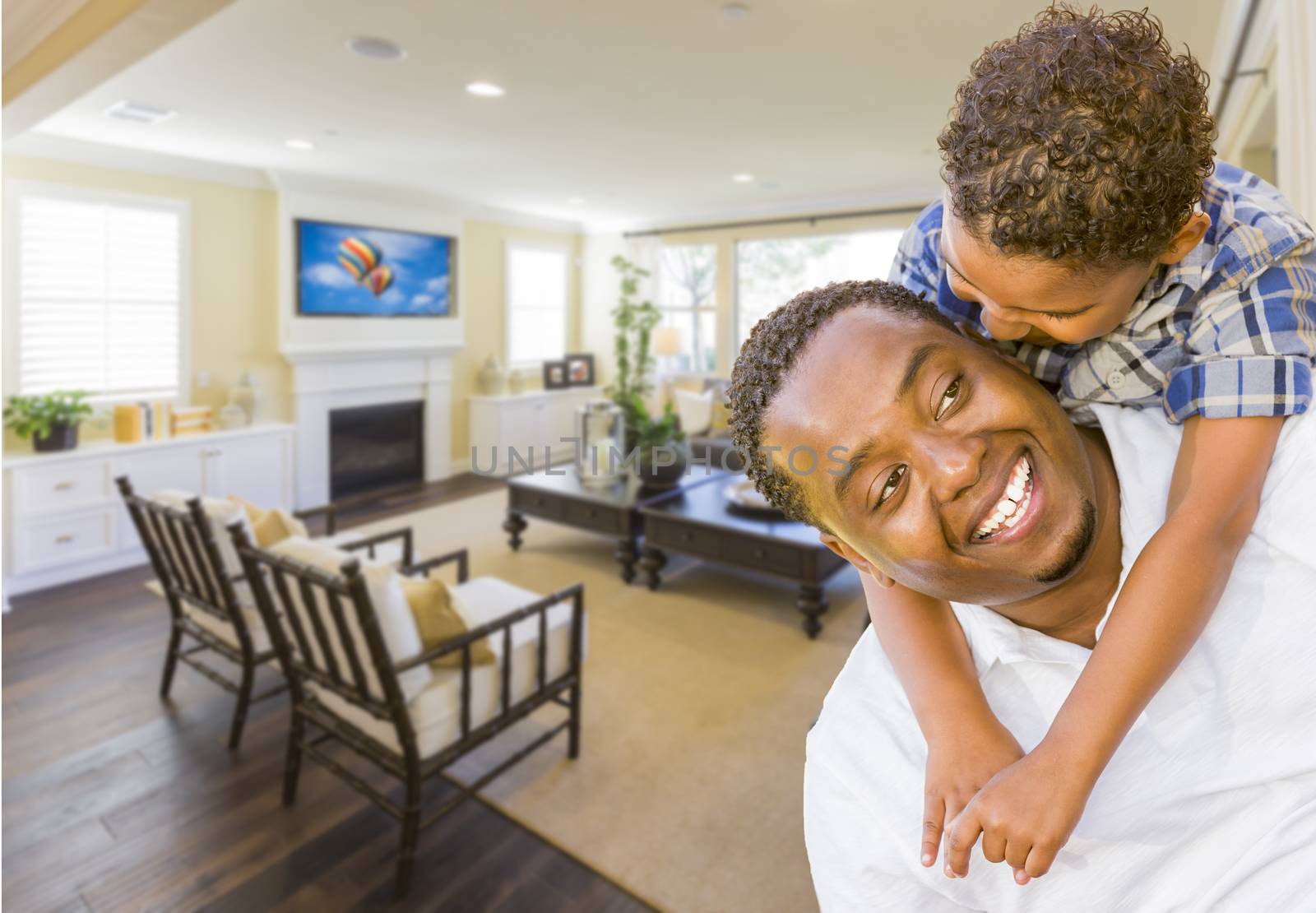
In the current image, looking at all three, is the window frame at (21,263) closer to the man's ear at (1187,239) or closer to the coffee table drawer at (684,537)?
the coffee table drawer at (684,537)

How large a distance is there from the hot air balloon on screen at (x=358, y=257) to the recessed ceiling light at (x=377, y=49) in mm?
3329

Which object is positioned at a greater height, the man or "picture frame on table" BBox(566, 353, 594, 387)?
"picture frame on table" BBox(566, 353, 594, 387)

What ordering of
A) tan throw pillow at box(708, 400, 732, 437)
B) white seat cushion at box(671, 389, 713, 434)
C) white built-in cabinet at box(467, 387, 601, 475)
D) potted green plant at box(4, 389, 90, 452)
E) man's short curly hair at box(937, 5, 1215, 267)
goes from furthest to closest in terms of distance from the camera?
white built-in cabinet at box(467, 387, 601, 475) → white seat cushion at box(671, 389, 713, 434) → tan throw pillow at box(708, 400, 732, 437) → potted green plant at box(4, 389, 90, 452) → man's short curly hair at box(937, 5, 1215, 267)

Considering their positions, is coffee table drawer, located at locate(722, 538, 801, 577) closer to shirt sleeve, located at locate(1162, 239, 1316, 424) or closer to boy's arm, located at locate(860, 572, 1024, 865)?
boy's arm, located at locate(860, 572, 1024, 865)

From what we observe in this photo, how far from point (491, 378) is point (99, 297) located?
11.4 feet

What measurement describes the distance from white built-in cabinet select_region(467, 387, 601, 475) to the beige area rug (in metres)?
3.14

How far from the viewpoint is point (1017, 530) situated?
490 mm

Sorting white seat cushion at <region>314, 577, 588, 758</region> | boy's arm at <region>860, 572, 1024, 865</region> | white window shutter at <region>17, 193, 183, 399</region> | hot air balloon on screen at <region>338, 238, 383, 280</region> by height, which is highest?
hot air balloon on screen at <region>338, 238, 383, 280</region>

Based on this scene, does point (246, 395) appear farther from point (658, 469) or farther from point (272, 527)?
point (272, 527)

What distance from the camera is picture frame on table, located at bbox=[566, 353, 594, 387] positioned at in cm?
862

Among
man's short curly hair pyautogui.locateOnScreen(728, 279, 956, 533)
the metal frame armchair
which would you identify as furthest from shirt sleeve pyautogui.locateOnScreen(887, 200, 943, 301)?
the metal frame armchair

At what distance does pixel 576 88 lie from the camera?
3.64 m

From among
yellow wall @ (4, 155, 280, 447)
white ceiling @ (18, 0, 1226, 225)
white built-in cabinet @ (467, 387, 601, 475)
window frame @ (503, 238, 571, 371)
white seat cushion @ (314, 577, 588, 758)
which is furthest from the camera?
window frame @ (503, 238, 571, 371)

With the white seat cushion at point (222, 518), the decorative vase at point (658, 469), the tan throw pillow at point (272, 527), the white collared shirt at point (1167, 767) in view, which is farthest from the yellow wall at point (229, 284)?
the white collared shirt at point (1167, 767)
